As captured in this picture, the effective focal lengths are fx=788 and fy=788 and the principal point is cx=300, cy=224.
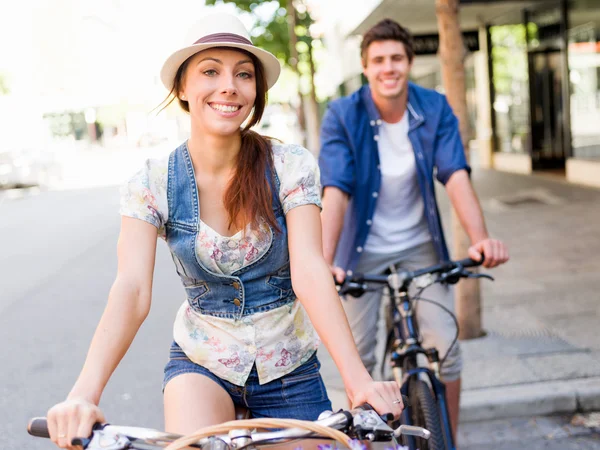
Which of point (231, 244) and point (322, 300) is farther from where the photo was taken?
point (231, 244)

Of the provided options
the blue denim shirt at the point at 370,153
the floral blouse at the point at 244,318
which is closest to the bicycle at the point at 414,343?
the blue denim shirt at the point at 370,153

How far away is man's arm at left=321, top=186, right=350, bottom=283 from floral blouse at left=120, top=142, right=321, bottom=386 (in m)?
1.22

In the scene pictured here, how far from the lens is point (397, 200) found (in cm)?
373

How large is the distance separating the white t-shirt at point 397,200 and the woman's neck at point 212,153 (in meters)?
1.39

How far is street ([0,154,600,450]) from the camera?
4660mm

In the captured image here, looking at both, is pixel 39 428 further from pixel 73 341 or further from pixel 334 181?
pixel 73 341

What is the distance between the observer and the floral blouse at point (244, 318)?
7.54 ft

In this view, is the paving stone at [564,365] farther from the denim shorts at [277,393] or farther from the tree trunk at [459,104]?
the denim shorts at [277,393]

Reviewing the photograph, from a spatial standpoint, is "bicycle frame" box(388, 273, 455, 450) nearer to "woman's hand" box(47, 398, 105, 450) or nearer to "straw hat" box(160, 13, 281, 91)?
"straw hat" box(160, 13, 281, 91)

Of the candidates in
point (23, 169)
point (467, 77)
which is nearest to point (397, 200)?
point (23, 169)

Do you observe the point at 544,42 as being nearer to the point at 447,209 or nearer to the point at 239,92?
the point at 447,209

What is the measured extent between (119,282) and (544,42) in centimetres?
1692

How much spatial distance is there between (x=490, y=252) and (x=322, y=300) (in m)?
1.25

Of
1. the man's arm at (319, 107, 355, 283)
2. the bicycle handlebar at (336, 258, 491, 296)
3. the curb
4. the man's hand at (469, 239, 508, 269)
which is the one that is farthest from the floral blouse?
the curb
